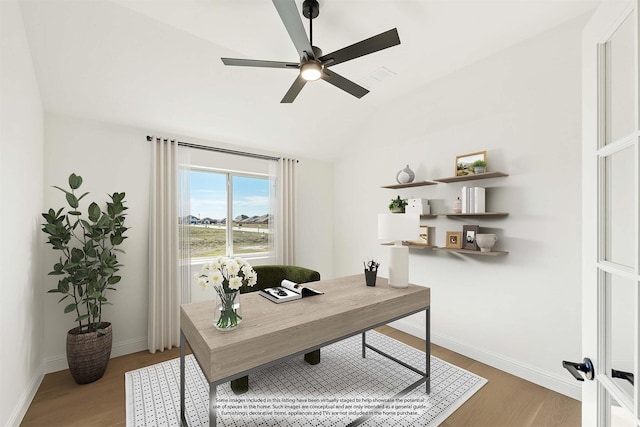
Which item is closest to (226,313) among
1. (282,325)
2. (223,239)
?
(282,325)

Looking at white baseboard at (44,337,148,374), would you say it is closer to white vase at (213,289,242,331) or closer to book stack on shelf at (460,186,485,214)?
white vase at (213,289,242,331)

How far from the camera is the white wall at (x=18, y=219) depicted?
5.56 feet

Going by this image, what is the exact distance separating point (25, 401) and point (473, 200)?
3.89 metres

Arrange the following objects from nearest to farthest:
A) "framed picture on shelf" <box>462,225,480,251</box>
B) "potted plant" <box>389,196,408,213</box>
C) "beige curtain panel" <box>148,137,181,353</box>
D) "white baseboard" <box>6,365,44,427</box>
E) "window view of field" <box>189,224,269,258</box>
Answer: "white baseboard" <box>6,365,44,427</box> → "framed picture on shelf" <box>462,225,480,251</box> → "beige curtain panel" <box>148,137,181,353</box> → "potted plant" <box>389,196,408,213</box> → "window view of field" <box>189,224,269,258</box>

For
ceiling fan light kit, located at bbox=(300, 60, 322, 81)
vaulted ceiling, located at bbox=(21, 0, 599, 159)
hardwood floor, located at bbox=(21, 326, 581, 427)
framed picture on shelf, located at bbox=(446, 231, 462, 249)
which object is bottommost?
hardwood floor, located at bbox=(21, 326, 581, 427)

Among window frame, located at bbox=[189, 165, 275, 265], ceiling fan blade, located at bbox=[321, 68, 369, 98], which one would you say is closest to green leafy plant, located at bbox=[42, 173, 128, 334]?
window frame, located at bbox=[189, 165, 275, 265]

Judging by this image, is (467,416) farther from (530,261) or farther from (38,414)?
(38,414)

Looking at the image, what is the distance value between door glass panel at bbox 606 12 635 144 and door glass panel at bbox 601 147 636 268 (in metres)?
0.06

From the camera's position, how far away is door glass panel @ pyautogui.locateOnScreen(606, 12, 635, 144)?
667 mm

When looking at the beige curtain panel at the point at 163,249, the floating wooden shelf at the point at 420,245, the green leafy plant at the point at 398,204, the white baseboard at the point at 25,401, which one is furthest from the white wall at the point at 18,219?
the floating wooden shelf at the point at 420,245

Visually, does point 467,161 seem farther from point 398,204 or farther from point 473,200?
point 398,204

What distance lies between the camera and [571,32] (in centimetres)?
218

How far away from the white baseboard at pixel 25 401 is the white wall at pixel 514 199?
3.40m

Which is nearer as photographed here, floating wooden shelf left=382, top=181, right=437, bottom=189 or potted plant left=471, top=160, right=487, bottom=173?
potted plant left=471, top=160, right=487, bottom=173
